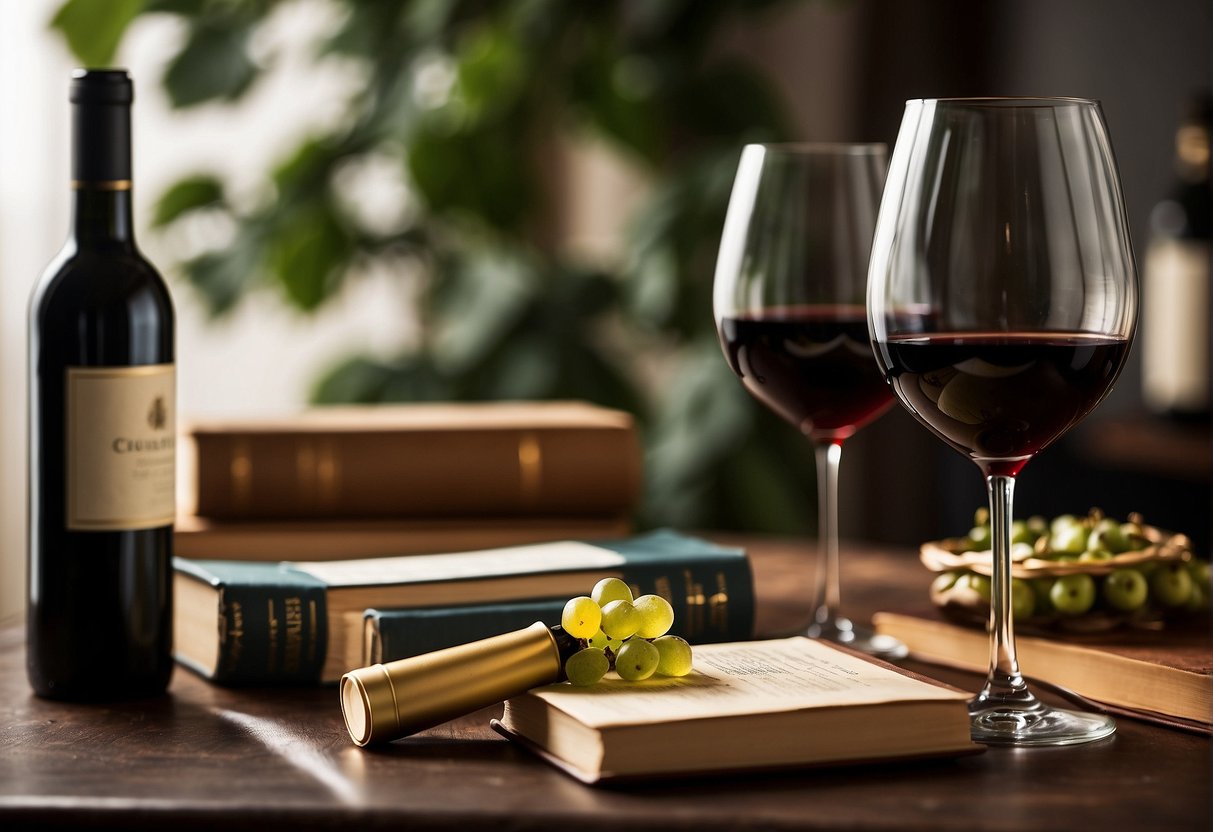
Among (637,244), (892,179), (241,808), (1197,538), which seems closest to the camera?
(241,808)

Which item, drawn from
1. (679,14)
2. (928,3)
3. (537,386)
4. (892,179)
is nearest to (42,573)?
(892,179)

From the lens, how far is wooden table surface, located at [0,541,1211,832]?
0.64 m

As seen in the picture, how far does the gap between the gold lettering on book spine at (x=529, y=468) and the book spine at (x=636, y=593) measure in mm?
233

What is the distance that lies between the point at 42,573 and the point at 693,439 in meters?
1.31

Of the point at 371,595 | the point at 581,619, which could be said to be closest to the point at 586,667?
the point at 581,619

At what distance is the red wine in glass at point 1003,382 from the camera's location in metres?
0.75

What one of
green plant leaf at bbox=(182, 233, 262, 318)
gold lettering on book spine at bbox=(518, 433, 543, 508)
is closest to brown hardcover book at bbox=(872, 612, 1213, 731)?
gold lettering on book spine at bbox=(518, 433, 543, 508)

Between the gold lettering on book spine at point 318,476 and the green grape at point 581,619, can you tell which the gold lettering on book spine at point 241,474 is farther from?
the green grape at point 581,619

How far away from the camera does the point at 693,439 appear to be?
2.10 m

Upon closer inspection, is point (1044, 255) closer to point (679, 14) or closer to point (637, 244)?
point (637, 244)

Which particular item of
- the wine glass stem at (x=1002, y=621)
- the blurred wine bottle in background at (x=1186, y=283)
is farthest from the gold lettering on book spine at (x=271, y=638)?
the blurred wine bottle in background at (x=1186, y=283)

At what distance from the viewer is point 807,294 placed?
1033mm

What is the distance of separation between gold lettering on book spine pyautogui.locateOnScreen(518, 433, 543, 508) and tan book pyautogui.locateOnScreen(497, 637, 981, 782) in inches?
16.3

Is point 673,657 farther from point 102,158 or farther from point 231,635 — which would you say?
point 102,158
